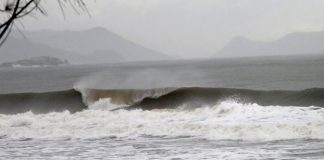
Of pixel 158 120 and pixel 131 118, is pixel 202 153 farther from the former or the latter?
pixel 131 118

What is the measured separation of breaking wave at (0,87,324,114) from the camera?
64.0 feet

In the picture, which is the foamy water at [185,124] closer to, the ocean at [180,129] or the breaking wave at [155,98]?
the ocean at [180,129]

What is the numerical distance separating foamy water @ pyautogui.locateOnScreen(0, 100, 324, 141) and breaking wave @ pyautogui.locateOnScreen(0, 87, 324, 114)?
288 cm

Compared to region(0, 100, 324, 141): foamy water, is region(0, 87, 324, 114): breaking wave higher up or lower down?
higher up

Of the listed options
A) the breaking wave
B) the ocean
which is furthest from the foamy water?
the breaking wave

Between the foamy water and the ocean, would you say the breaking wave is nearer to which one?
the ocean

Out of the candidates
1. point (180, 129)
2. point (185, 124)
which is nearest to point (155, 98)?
point (185, 124)

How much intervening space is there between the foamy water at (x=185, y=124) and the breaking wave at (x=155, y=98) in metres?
2.88

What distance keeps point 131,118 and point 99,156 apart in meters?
Result: 6.59

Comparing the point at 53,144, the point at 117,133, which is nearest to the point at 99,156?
the point at 53,144

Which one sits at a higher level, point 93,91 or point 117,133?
point 93,91

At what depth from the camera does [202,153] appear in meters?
10.2

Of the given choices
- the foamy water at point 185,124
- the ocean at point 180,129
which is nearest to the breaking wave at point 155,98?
the ocean at point 180,129

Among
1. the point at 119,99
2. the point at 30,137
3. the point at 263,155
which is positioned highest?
the point at 119,99
